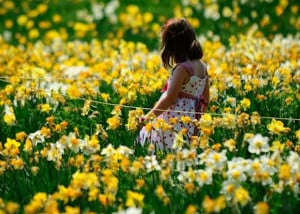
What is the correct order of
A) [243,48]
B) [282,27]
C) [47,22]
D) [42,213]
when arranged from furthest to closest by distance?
[47,22]
[282,27]
[243,48]
[42,213]

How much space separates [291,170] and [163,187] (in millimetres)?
717

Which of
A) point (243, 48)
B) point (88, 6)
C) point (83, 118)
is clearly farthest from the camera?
point (88, 6)

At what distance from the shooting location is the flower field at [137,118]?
375cm

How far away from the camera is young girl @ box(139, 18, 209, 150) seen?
5.07 m

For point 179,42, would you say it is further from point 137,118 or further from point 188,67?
point 137,118

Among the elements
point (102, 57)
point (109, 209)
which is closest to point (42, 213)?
point (109, 209)

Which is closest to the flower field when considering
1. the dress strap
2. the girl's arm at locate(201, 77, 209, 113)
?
the girl's arm at locate(201, 77, 209, 113)

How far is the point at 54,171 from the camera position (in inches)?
170

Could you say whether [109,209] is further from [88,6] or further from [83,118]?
[88,6]

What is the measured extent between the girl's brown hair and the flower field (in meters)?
0.49

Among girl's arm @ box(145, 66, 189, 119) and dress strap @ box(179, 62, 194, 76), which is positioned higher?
dress strap @ box(179, 62, 194, 76)

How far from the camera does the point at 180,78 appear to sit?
16.6 ft

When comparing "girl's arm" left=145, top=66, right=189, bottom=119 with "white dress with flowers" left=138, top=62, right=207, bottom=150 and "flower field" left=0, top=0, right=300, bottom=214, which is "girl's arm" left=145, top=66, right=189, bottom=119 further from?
"flower field" left=0, top=0, right=300, bottom=214

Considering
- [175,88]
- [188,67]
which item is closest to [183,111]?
[175,88]
